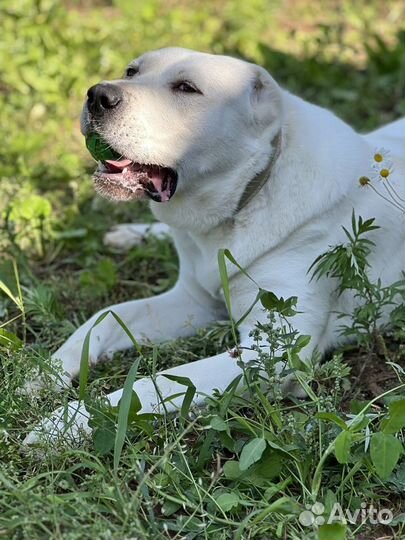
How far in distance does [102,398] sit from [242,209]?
98 cm

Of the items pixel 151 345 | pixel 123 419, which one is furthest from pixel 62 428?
pixel 151 345

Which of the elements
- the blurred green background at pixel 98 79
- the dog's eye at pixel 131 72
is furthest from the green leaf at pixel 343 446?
the dog's eye at pixel 131 72

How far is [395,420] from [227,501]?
54cm

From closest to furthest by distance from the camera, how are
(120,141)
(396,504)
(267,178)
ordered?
(396,504)
(120,141)
(267,178)

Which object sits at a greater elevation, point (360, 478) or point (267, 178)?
point (267, 178)

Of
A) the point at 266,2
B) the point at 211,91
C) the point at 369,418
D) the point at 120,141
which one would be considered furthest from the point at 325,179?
the point at 266,2

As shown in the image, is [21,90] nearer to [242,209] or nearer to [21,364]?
[242,209]

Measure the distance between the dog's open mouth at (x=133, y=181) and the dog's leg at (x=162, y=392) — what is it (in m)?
0.62

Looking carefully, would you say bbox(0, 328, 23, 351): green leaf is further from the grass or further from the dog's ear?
the dog's ear

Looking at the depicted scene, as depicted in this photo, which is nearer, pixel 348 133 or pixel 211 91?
pixel 211 91

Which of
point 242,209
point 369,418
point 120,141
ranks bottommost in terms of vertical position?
point 369,418

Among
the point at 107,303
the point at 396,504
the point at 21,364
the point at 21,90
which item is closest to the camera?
the point at 396,504

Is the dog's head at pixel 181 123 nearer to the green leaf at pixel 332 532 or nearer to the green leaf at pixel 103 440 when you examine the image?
the green leaf at pixel 103 440

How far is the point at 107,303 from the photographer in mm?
4078
